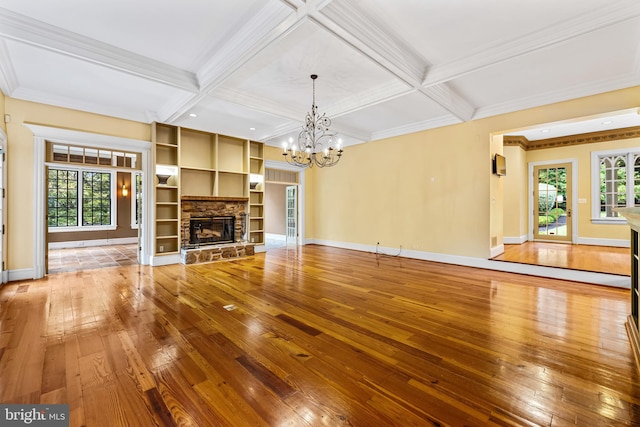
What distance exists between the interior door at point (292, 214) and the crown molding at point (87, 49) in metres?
5.25

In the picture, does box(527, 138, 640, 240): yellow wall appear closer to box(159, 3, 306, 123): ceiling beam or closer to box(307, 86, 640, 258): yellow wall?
Answer: box(307, 86, 640, 258): yellow wall

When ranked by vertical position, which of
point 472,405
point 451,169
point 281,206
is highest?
point 451,169

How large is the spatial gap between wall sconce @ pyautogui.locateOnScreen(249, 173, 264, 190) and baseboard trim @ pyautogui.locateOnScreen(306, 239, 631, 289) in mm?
3410

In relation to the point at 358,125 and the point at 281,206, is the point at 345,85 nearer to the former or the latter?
the point at 358,125

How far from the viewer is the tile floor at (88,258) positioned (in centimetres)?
567

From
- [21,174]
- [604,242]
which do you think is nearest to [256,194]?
[21,174]

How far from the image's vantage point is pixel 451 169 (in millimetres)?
5852

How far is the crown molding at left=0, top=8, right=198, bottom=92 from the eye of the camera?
113 inches

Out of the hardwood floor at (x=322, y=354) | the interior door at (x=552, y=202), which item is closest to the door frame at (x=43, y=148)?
the hardwood floor at (x=322, y=354)

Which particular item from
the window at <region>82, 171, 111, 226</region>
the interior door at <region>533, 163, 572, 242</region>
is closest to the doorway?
the window at <region>82, 171, 111, 226</region>

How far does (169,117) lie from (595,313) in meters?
7.15

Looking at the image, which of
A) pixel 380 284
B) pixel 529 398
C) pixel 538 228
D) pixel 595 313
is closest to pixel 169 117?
pixel 380 284

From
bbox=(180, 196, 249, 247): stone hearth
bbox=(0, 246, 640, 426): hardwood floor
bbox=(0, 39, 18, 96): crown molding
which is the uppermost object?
bbox=(0, 39, 18, 96): crown molding

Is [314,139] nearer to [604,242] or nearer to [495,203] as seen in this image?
[495,203]
